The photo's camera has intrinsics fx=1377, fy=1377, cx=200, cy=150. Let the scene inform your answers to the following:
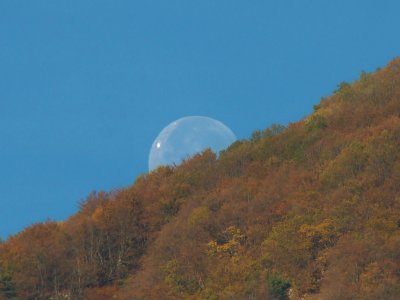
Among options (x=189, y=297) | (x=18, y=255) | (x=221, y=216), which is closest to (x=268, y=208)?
(x=221, y=216)

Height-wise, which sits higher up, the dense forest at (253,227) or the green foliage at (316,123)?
the green foliage at (316,123)

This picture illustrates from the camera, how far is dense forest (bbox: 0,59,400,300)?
304 feet

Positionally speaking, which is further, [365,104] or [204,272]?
[365,104]

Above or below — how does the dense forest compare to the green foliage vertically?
below

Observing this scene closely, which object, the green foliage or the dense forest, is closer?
the dense forest

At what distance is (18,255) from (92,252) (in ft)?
21.4

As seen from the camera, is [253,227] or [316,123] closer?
[253,227]

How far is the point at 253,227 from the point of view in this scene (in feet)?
341

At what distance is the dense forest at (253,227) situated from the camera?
92625 millimetres

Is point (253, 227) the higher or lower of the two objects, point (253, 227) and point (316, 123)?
the lower

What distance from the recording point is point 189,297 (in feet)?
317

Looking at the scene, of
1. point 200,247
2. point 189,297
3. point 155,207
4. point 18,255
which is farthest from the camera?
point 155,207

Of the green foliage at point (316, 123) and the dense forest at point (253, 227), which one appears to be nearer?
the dense forest at point (253, 227)

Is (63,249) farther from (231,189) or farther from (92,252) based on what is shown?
(231,189)
